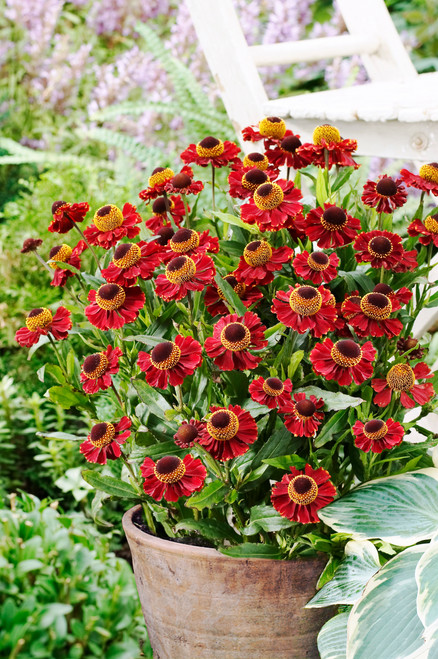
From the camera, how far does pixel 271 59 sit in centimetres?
146

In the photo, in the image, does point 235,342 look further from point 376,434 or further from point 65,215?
point 65,215

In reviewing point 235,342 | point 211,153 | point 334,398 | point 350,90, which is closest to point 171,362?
point 235,342

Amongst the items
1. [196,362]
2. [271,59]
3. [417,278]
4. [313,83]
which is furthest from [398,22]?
[196,362]

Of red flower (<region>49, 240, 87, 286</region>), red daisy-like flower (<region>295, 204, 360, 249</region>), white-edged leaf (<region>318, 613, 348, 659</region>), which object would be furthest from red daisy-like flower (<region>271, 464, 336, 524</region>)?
red flower (<region>49, 240, 87, 286</region>)

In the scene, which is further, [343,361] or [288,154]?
[288,154]

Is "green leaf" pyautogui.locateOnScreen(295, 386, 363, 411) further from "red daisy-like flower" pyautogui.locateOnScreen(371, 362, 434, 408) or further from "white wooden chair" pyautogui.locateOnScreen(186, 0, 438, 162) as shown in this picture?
"white wooden chair" pyautogui.locateOnScreen(186, 0, 438, 162)

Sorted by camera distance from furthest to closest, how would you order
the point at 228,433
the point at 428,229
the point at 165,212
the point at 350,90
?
the point at 350,90 → the point at 165,212 → the point at 428,229 → the point at 228,433

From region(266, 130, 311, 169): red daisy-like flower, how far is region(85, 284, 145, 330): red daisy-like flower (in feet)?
0.79

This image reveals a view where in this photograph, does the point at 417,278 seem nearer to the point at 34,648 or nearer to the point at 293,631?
the point at 293,631

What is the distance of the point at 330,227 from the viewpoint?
700 mm

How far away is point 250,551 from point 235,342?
232mm

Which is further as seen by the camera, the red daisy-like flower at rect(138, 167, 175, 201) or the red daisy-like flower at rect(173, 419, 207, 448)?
the red daisy-like flower at rect(138, 167, 175, 201)

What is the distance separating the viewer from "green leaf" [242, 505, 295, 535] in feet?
2.34

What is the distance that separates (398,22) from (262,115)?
199 centimetres
